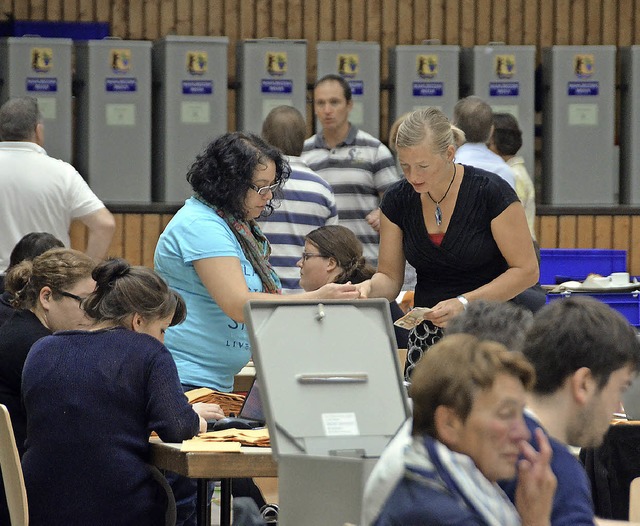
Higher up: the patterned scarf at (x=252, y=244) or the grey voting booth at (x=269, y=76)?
the grey voting booth at (x=269, y=76)

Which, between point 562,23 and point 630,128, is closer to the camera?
point 630,128

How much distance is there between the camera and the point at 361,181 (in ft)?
20.1

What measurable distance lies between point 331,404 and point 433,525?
2.66 feet

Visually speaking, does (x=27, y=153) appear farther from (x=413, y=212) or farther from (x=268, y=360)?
(x=268, y=360)

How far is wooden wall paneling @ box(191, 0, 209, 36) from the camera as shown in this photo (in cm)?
923

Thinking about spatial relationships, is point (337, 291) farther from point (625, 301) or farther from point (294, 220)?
point (625, 301)

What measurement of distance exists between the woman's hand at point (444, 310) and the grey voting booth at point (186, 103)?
4.55 m

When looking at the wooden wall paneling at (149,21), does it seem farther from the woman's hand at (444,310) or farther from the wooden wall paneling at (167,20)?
the woman's hand at (444,310)

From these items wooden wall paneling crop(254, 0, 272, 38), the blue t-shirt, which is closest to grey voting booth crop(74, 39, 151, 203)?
wooden wall paneling crop(254, 0, 272, 38)

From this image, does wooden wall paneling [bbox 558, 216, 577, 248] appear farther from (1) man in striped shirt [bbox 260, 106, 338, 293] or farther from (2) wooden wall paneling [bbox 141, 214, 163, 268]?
(1) man in striped shirt [bbox 260, 106, 338, 293]

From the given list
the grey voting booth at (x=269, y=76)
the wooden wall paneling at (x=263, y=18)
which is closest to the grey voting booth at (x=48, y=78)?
the grey voting booth at (x=269, y=76)

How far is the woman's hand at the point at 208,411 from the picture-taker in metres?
3.45

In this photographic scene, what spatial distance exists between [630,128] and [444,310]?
17.5 ft

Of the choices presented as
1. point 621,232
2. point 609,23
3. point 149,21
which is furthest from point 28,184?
point 609,23
